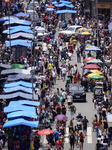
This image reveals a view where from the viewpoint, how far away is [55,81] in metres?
73.2

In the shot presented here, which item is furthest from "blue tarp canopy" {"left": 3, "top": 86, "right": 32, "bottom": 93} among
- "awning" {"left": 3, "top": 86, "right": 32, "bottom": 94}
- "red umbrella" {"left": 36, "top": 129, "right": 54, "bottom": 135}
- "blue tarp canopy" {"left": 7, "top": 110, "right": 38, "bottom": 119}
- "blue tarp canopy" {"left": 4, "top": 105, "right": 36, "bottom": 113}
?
"red umbrella" {"left": 36, "top": 129, "right": 54, "bottom": 135}

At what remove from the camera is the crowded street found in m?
54.4

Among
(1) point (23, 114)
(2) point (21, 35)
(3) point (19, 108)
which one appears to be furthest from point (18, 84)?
(2) point (21, 35)

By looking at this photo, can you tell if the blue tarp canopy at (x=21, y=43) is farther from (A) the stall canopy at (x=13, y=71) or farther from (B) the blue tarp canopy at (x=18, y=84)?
(B) the blue tarp canopy at (x=18, y=84)

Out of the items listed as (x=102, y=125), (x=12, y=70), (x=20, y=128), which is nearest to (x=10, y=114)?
(x=20, y=128)

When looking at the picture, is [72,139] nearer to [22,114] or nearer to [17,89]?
[22,114]

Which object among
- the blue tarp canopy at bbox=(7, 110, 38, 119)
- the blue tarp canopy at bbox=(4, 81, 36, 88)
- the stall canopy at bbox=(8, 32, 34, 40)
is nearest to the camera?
the blue tarp canopy at bbox=(7, 110, 38, 119)

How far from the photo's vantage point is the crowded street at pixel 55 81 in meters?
54.4

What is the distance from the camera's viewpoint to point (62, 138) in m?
53.3

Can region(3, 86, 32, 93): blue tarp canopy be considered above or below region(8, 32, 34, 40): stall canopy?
above

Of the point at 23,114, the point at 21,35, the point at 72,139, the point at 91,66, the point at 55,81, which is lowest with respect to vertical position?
the point at 55,81

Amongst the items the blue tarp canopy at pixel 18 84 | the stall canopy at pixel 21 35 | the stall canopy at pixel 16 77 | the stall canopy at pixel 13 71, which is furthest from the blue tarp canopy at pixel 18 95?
the stall canopy at pixel 21 35

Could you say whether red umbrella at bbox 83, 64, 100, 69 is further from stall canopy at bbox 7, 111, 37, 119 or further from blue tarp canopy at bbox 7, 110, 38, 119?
stall canopy at bbox 7, 111, 37, 119

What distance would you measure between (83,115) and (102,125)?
445cm
